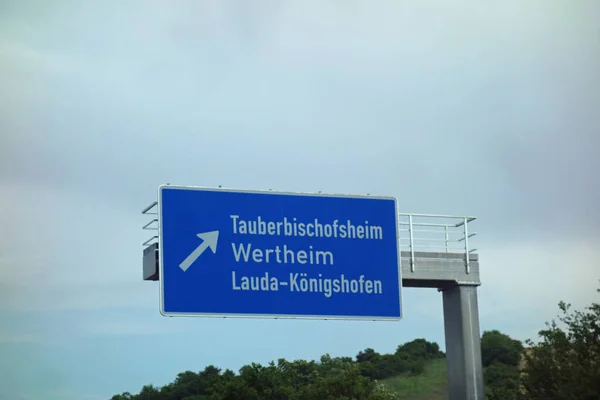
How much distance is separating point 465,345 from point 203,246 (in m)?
7.39

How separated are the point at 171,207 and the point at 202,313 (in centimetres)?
218

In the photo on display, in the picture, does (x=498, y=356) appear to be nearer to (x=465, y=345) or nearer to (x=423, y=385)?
(x=423, y=385)

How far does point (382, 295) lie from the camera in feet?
76.7

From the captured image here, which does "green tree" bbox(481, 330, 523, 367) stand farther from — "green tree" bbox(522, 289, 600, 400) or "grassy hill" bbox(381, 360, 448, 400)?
"green tree" bbox(522, 289, 600, 400)

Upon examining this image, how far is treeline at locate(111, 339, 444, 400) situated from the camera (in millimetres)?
59562

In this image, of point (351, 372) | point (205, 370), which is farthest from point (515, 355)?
point (351, 372)

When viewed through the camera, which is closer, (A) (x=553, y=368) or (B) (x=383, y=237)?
(B) (x=383, y=237)

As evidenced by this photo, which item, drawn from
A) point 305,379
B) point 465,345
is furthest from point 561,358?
point 305,379

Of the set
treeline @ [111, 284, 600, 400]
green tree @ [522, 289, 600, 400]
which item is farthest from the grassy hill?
green tree @ [522, 289, 600, 400]

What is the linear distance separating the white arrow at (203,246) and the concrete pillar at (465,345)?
22.2 ft

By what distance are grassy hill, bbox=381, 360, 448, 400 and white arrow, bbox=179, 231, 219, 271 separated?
61.1 metres

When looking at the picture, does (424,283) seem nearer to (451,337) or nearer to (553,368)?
(451,337)

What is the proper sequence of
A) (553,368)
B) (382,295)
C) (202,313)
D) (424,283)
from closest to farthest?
(202,313), (382,295), (424,283), (553,368)

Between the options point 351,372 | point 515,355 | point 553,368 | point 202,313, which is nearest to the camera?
point 202,313
